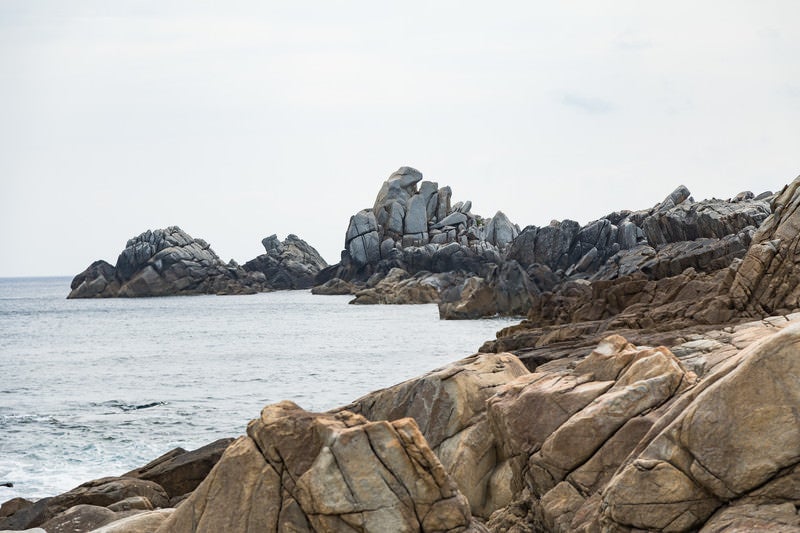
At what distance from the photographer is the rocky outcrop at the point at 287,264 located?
15725cm

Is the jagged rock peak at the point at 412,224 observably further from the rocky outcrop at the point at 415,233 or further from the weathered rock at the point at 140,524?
the weathered rock at the point at 140,524

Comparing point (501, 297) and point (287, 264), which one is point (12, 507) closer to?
point (501, 297)

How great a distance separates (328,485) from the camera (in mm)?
8586

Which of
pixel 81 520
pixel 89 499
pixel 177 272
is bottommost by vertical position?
pixel 89 499

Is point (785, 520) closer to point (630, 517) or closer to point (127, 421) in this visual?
point (630, 517)

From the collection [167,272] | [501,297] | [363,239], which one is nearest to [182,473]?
[501,297]

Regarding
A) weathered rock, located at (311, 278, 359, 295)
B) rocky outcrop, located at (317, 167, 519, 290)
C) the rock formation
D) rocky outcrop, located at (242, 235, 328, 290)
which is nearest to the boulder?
rocky outcrop, located at (317, 167, 519, 290)

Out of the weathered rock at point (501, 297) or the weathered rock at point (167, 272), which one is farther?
the weathered rock at point (167, 272)

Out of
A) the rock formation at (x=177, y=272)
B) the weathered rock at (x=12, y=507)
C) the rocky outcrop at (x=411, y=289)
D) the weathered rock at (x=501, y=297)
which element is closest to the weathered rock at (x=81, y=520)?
the weathered rock at (x=12, y=507)

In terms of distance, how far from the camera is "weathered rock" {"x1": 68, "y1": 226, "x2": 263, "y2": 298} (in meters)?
140

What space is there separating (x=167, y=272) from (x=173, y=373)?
9925 centimetres

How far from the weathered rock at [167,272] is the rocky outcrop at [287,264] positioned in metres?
6.60

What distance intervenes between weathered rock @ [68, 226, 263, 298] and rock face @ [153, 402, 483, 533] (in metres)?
135

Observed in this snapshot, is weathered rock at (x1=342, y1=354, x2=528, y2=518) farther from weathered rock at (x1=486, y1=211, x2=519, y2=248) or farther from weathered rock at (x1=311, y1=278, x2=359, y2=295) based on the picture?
weathered rock at (x1=311, y1=278, x2=359, y2=295)
